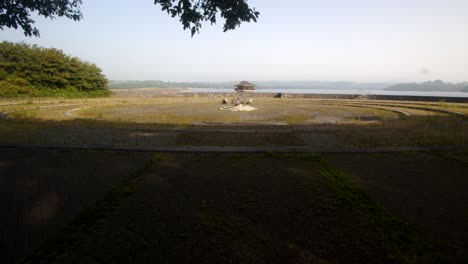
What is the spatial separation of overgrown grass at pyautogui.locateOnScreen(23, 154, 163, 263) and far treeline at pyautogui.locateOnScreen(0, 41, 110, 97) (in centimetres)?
3936

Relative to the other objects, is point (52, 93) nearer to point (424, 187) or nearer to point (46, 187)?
point (46, 187)

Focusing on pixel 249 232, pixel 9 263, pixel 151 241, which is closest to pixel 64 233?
pixel 9 263

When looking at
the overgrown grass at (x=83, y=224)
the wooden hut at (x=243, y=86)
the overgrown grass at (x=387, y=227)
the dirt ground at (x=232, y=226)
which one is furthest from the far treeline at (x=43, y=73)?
the overgrown grass at (x=387, y=227)

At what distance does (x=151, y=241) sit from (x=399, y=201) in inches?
162

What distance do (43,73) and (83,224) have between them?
4324cm

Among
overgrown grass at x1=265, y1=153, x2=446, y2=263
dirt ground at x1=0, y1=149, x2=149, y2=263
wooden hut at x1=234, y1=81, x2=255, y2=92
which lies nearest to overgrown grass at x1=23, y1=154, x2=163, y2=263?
dirt ground at x1=0, y1=149, x2=149, y2=263

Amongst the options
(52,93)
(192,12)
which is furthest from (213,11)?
(52,93)

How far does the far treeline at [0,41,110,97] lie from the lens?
34.9m

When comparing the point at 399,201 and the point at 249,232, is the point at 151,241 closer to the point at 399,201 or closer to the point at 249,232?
the point at 249,232

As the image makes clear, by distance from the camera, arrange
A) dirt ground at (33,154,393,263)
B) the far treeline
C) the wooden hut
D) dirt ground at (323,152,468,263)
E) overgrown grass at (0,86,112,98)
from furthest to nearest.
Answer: the far treeline < overgrown grass at (0,86,112,98) < the wooden hut < dirt ground at (323,152,468,263) < dirt ground at (33,154,393,263)

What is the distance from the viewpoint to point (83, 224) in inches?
141

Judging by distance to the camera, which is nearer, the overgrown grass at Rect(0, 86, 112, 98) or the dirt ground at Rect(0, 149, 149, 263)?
the dirt ground at Rect(0, 149, 149, 263)

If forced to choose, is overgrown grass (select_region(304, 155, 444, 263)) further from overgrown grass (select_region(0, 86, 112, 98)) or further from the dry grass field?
overgrown grass (select_region(0, 86, 112, 98))

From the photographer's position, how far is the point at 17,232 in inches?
131
